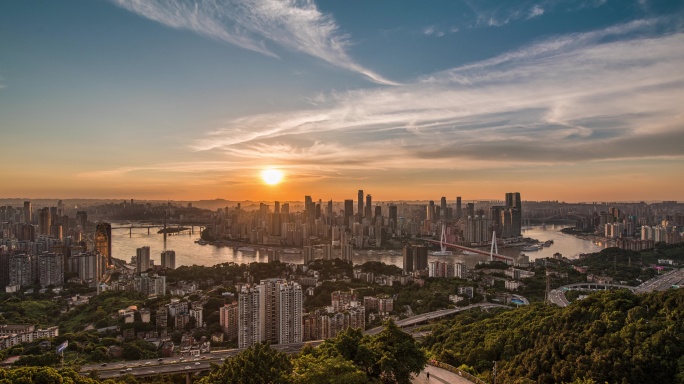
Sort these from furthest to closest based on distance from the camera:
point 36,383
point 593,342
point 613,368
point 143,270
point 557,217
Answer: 1. point 557,217
2. point 143,270
3. point 593,342
4. point 613,368
5. point 36,383

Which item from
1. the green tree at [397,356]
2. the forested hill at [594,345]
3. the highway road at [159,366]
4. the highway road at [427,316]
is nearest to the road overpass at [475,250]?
the highway road at [427,316]

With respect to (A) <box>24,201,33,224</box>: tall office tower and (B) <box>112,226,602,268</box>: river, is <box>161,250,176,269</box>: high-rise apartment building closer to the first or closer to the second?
(B) <box>112,226,602,268</box>: river

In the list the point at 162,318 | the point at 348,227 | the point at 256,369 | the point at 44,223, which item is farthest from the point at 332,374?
the point at 348,227

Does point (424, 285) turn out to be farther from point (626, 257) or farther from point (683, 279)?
point (626, 257)

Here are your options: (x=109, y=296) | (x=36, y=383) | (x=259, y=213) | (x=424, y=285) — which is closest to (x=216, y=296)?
(x=109, y=296)

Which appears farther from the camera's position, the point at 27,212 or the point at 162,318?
the point at 27,212

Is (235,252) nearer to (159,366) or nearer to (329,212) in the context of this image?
(329,212)

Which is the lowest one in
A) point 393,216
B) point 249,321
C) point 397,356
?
point 249,321

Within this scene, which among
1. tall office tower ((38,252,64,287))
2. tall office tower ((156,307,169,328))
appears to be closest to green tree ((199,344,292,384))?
tall office tower ((156,307,169,328))
